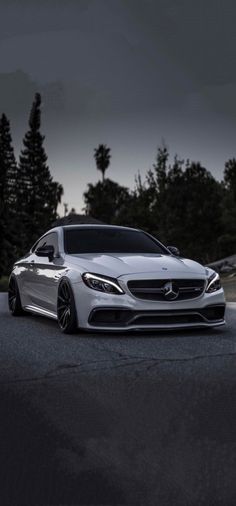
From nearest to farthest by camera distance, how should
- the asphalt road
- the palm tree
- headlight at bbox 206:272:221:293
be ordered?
the asphalt road
headlight at bbox 206:272:221:293
the palm tree

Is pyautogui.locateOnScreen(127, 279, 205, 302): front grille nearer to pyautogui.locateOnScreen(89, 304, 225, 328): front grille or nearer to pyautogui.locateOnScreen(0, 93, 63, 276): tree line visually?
pyautogui.locateOnScreen(89, 304, 225, 328): front grille

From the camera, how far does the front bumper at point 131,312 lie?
28.4 ft

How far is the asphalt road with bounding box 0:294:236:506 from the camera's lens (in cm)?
370

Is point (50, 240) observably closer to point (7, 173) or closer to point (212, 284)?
point (212, 284)

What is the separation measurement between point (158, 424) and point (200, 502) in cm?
128

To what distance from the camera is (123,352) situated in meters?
7.68

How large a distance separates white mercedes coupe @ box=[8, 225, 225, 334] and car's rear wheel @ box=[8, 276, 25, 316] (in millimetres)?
1806

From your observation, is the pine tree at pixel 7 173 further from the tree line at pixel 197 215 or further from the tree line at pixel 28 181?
the tree line at pixel 197 215

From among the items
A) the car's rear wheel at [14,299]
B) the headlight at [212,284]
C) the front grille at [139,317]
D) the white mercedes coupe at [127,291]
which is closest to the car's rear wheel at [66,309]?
the white mercedes coupe at [127,291]

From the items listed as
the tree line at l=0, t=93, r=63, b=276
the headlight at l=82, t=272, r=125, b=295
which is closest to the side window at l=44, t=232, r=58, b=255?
the headlight at l=82, t=272, r=125, b=295

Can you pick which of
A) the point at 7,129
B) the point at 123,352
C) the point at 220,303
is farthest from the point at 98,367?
the point at 7,129

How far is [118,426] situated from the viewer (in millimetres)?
4770

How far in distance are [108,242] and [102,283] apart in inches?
68.6

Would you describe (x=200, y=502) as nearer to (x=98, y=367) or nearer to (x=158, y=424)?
(x=158, y=424)
